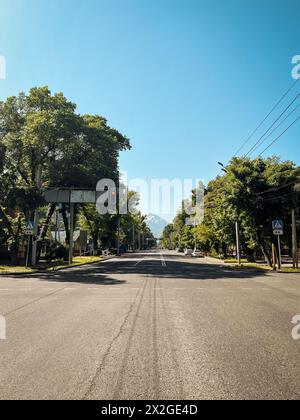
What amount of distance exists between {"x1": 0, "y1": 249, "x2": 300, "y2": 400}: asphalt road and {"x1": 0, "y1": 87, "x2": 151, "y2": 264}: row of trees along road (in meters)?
18.6

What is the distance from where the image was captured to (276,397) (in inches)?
159

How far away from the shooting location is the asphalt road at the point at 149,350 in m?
4.27

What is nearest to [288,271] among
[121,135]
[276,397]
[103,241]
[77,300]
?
[77,300]

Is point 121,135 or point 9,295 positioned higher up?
point 121,135

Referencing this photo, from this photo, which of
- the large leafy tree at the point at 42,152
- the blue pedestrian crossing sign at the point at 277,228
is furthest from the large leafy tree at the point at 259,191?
the large leafy tree at the point at 42,152

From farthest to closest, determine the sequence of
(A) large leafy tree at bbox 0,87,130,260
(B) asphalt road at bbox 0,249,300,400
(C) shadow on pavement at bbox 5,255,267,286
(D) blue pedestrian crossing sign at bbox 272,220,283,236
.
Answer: (A) large leafy tree at bbox 0,87,130,260 < (D) blue pedestrian crossing sign at bbox 272,220,283,236 < (C) shadow on pavement at bbox 5,255,267,286 < (B) asphalt road at bbox 0,249,300,400

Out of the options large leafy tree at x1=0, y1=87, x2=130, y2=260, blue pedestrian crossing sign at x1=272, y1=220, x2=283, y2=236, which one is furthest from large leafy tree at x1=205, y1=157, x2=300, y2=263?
large leafy tree at x1=0, y1=87, x2=130, y2=260

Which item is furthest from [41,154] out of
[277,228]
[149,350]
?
[149,350]

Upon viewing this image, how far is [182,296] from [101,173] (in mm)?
25199

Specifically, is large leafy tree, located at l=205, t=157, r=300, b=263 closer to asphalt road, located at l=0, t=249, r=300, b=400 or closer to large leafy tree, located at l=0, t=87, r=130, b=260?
large leafy tree, located at l=0, t=87, r=130, b=260

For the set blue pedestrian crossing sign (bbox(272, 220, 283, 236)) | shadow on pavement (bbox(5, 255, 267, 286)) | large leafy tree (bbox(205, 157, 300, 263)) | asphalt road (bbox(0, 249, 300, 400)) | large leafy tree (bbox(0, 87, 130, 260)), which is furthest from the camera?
large leafy tree (bbox(205, 157, 300, 263))

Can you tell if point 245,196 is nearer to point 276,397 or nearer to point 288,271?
point 288,271

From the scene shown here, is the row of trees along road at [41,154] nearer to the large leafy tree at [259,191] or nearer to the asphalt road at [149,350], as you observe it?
the large leafy tree at [259,191]

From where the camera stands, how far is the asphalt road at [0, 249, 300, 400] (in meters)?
4.27
